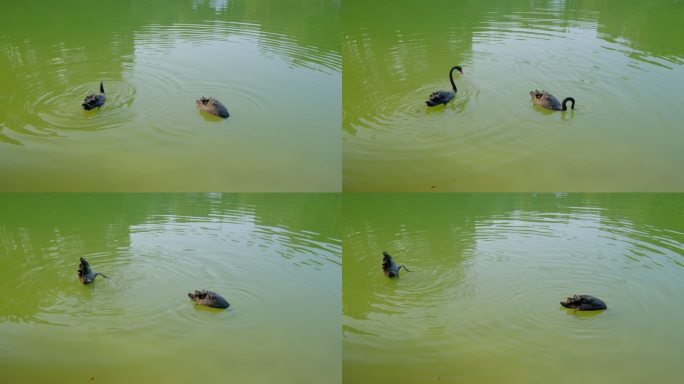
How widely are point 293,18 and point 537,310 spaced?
213cm

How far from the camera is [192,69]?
416 cm

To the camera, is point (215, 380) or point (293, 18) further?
point (293, 18)

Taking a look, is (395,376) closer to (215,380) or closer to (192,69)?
(215,380)

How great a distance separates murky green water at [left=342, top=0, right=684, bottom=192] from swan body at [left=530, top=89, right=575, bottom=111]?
0.04 meters

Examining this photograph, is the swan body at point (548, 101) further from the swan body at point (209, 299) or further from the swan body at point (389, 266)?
the swan body at point (209, 299)

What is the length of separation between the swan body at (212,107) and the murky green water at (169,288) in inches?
Result: 16.8

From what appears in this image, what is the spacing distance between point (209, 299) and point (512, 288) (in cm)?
147

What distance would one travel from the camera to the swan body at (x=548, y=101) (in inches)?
151

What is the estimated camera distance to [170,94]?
398cm

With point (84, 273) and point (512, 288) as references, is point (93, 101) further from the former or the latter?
point (512, 288)

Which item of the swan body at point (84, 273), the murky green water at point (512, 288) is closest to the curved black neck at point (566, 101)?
the murky green water at point (512, 288)

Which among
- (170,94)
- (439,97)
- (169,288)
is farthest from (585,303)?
(170,94)

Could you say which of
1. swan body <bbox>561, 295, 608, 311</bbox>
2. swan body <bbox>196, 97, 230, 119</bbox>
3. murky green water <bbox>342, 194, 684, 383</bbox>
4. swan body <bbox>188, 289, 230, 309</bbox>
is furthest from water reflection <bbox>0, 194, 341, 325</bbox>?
swan body <bbox>561, 295, 608, 311</bbox>

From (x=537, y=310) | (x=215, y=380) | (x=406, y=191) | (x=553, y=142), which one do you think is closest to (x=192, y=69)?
(x=406, y=191)
